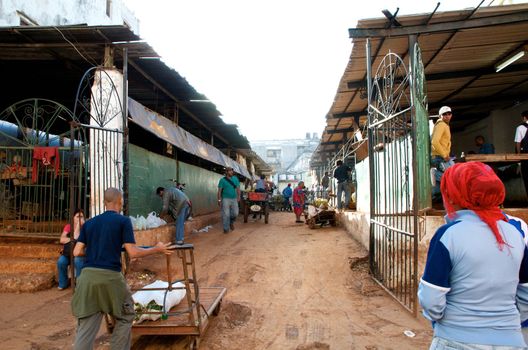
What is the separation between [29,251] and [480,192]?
309 inches

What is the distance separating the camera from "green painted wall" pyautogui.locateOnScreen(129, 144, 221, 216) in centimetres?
892

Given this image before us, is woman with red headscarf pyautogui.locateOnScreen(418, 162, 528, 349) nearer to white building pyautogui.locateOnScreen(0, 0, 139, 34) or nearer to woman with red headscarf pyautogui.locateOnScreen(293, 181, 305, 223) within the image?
white building pyautogui.locateOnScreen(0, 0, 139, 34)

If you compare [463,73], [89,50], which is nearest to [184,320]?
[89,50]

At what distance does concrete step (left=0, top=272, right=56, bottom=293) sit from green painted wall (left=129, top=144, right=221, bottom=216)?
7.86ft

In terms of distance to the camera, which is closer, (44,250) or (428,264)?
(428,264)

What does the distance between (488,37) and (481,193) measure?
250 inches

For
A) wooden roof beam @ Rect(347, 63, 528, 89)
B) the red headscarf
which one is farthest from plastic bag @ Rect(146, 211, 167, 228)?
the red headscarf

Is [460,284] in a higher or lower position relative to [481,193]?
lower

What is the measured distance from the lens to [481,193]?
77.2 inches

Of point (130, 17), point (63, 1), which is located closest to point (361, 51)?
point (63, 1)

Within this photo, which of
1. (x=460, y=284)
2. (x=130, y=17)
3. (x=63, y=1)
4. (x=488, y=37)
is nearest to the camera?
(x=460, y=284)

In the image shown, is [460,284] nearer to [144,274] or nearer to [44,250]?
[144,274]

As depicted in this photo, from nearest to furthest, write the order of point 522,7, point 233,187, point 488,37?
1. point 522,7
2. point 488,37
3. point 233,187

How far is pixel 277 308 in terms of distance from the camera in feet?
18.1
